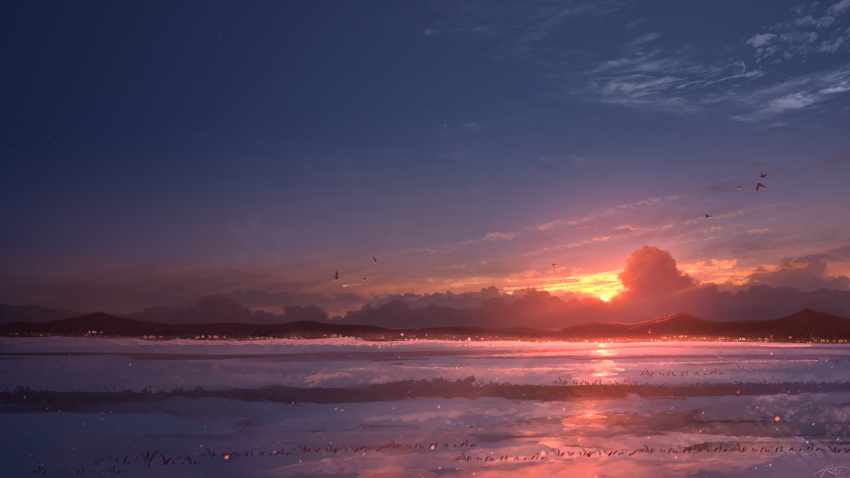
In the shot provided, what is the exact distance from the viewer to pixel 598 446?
15414 millimetres

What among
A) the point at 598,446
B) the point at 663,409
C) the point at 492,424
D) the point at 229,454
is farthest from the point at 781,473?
the point at 229,454

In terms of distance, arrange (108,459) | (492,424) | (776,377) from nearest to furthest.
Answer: (108,459) < (492,424) < (776,377)

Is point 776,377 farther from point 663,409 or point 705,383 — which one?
point 663,409

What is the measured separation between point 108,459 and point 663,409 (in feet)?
62.4

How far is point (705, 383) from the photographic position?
1216 inches

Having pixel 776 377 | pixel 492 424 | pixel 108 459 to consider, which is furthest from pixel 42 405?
pixel 776 377

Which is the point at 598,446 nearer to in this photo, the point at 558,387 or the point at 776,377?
the point at 558,387

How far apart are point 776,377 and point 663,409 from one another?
16166 millimetres

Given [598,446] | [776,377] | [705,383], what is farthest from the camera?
[776,377]

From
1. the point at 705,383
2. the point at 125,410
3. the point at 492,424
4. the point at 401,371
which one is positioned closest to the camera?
the point at 492,424

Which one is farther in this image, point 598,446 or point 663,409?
point 663,409
